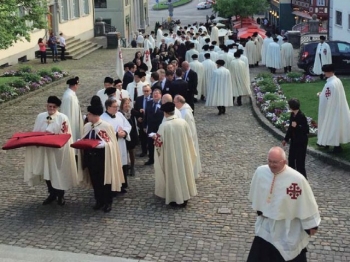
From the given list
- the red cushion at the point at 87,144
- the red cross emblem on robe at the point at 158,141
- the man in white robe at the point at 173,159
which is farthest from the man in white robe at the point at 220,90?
the red cushion at the point at 87,144

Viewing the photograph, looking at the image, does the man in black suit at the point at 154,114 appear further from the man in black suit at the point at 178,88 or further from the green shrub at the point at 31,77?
the green shrub at the point at 31,77

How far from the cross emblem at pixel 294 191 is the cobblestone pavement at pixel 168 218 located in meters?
1.83

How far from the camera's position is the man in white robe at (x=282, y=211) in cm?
687

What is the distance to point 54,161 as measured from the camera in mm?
10406

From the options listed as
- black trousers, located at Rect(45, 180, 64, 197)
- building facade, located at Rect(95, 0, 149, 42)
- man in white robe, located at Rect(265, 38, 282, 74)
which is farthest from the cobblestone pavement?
building facade, located at Rect(95, 0, 149, 42)

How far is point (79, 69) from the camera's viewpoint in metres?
30.4

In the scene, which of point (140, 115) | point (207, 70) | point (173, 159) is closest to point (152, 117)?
point (140, 115)

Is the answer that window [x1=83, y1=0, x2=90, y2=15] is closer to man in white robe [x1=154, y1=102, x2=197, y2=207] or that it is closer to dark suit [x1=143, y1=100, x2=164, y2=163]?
dark suit [x1=143, y1=100, x2=164, y2=163]

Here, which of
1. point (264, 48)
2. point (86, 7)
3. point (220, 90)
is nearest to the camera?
point (220, 90)

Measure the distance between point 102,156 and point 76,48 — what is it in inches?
1105

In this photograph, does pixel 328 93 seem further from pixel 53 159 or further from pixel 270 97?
pixel 270 97

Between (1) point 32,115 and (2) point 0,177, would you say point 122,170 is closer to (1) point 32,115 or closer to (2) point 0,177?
(2) point 0,177

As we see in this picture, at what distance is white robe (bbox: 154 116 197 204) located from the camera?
33.6 feet

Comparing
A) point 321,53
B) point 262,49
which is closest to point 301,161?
point 321,53
